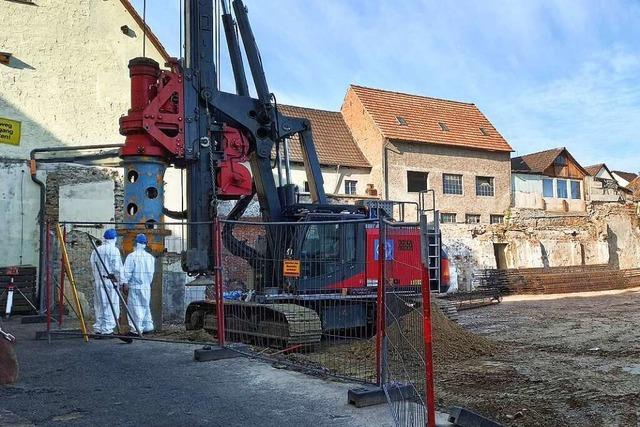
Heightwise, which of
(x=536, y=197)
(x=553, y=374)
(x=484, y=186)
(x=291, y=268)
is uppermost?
(x=484, y=186)

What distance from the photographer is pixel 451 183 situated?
35875 millimetres

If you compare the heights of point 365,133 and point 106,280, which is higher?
point 365,133

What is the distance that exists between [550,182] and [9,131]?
33367 millimetres

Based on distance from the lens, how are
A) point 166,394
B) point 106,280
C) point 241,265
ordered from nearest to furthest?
point 166,394
point 241,265
point 106,280

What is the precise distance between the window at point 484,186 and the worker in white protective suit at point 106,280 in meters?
29.1

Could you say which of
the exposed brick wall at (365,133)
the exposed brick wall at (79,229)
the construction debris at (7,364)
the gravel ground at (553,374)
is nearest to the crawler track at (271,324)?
the gravel ground at (553,374)

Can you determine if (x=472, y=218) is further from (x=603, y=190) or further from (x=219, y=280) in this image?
(x=219, y=280)

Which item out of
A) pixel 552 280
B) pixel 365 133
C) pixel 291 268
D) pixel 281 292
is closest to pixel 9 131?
pixel 281 292

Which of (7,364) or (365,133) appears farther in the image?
(365,133)

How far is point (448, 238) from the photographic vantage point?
93.8 ft

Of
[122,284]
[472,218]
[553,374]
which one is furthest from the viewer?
[472,218]

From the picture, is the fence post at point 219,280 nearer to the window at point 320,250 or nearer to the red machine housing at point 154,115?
the window at point 320,250

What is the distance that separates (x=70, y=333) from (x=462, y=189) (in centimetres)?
2877

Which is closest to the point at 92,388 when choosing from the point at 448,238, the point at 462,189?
the point at 448,238
